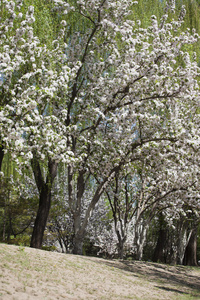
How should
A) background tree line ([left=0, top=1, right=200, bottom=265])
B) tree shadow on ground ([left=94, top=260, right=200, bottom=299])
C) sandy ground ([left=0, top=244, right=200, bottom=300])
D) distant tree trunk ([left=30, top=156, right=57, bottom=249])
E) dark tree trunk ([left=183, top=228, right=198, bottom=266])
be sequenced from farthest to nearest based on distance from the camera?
dark tree trunk ([left=183, top=228, right=198, bottom=266]) < distant tree trunk ([left=30, top=156, right=57, bottom=249]) < tree shadow on ground ([left=94, top=260, right=200, bottom=299]) < background tree line ([left=0, top=1, right=200, bottom=265]) < sandy ground ([left=0, top=244, right=200, bottom=300])

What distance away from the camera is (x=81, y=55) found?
10.4 m

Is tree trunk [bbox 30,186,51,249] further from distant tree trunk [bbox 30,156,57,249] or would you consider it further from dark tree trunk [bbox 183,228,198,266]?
dark tree trunk [bbox 183,228,198,266]

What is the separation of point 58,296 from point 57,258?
108 inches

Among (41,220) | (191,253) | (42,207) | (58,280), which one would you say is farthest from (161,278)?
(191,253)

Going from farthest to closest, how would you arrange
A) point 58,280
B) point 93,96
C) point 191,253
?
point 191,253 → point 93,96 → point 58,280

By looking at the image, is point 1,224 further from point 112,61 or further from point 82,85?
point 112,61

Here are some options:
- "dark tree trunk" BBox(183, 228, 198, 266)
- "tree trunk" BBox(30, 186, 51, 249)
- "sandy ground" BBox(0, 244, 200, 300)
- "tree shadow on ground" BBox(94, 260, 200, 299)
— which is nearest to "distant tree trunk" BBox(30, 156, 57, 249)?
"tree trunk" BBox(30, 186, 51, 249)

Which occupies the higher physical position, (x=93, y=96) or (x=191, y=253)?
(x=93, y=96)

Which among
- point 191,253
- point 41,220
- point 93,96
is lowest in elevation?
point 191,253

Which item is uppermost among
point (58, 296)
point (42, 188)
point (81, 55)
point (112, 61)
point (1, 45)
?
point (81, 55)

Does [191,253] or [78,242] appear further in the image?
[191,253]

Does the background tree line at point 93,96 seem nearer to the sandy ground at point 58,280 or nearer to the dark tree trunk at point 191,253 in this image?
the sandy ground at point 58,280

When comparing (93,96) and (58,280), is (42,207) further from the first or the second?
(58,280)

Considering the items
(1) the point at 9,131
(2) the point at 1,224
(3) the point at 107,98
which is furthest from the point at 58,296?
(2) the point at 1,224
